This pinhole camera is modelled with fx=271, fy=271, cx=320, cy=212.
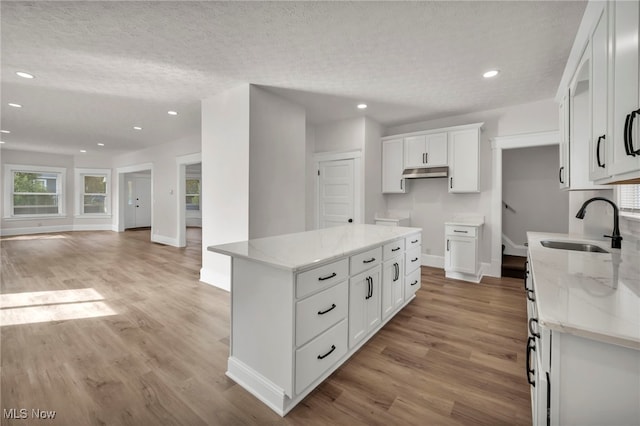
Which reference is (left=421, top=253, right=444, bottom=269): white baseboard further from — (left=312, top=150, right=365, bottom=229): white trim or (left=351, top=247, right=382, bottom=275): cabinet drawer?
(left=351, top=247, right=382, bottom=275): cabinet drawer

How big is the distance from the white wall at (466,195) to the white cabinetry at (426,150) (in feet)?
1.30

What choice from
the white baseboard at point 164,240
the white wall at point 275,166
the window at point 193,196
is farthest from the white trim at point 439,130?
the window at point 193,196

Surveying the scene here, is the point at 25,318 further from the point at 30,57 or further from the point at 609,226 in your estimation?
the point at 609,226

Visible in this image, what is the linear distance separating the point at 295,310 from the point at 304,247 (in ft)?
1.86

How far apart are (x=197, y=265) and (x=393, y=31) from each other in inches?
189

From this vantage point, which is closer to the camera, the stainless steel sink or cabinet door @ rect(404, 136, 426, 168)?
the stainless steel sink

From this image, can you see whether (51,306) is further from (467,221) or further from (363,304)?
(467,221)

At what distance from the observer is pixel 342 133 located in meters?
5.08

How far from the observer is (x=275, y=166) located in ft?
12.4

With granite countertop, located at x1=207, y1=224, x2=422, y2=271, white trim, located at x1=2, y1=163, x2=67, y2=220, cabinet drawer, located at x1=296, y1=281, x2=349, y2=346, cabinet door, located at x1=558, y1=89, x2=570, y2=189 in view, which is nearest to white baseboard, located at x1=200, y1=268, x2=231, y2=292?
granite countertop, located at x1=207, y1=224, x2=422, y2=271

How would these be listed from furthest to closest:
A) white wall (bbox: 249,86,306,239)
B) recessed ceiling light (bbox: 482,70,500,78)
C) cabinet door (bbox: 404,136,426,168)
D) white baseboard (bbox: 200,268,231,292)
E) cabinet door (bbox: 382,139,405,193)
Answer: cabinet door (bbox: 382,139,405,193)
cabinet door (bbox: 404,136,426,168)
white baseboard (bbox: 200,268,231,292)
white wall (bbox: 249,86,306,239)
recessed ceiling light (bbox: 482,70,500,78)

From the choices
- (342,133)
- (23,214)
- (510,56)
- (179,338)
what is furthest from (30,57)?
(23,214)

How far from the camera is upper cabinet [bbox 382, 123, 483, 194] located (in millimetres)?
4352

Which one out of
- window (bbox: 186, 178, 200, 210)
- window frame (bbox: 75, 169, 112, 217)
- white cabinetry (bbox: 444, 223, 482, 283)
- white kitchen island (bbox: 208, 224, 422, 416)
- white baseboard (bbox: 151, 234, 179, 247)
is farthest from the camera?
window (bbox: 186, 178, 200, 210)
